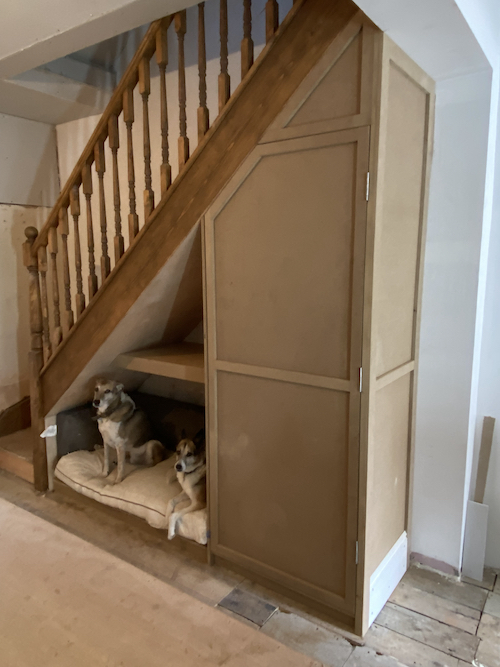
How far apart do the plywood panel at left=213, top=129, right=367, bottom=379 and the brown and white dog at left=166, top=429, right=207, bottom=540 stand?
0.62 meters

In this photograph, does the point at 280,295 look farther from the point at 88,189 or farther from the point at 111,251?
the point at 111,251

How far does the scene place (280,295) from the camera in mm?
1850

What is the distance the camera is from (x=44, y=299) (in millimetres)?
2830

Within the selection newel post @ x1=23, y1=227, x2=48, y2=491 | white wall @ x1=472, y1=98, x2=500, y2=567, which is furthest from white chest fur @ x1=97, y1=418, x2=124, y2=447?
white wall @ x1=472, y1=98, x2=500, y2=567

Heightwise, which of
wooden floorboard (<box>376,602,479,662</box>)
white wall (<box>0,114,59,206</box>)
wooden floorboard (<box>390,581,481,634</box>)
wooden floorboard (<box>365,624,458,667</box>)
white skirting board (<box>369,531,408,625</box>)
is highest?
white wall (<box>0,114,59,206</box>)

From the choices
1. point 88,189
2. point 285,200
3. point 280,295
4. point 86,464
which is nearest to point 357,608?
point 280,295

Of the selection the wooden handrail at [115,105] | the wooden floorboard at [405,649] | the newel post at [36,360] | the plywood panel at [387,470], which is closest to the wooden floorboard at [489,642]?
the wooden floorboard at [405,649]

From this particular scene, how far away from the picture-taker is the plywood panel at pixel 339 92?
1.58 meters

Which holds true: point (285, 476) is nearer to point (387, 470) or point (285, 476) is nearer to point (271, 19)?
point (387, 470)

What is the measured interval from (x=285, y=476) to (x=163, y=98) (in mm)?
1705

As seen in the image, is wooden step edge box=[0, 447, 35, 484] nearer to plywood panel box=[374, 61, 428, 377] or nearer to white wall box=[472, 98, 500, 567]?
plywood panel box=[374, 61, 428, 377]

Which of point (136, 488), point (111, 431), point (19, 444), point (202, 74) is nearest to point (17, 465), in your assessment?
point (19, 444)

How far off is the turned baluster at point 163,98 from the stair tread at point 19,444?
212cm

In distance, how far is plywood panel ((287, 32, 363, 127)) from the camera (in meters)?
1.58
